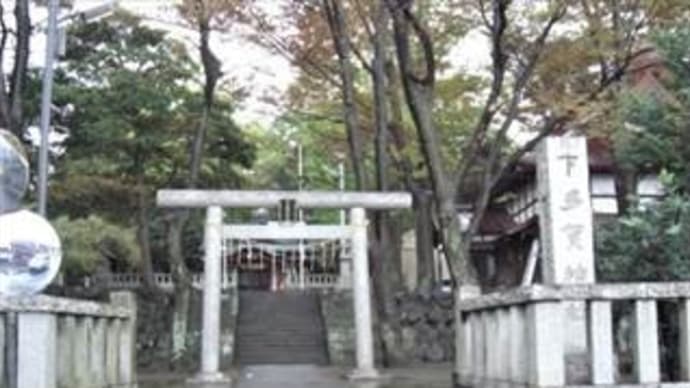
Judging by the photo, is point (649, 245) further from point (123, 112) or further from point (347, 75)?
point (123, 112)

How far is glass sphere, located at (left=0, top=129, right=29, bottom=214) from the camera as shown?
35.2ft

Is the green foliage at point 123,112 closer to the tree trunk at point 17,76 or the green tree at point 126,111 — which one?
the green tree at point 126,111

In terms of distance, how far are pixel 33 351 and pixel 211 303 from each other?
10.3 metres

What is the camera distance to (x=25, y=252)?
33.9 feet

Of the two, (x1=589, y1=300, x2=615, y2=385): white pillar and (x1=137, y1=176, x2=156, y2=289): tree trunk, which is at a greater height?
(x1=137, y1=176, x2=156, y2=289): tree trunk

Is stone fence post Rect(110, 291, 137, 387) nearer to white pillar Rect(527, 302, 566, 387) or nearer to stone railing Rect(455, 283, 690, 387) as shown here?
stone railing Rect(455, 283, 690, 387)

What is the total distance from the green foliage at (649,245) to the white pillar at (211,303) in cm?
831

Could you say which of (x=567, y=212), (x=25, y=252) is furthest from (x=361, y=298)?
(x=25, y=252)

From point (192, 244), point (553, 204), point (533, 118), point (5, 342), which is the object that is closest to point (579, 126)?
point (533, 118)

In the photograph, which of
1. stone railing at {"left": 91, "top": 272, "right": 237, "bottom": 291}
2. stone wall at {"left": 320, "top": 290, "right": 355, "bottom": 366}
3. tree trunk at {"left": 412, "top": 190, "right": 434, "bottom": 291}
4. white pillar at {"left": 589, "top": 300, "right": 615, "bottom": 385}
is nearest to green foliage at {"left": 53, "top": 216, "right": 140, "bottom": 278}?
stone railing at {"left": 91, "top": 272, "right": 237, "bottom": 291}

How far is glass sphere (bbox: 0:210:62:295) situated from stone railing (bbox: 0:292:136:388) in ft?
0.69

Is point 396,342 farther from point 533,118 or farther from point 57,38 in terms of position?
point 57,38

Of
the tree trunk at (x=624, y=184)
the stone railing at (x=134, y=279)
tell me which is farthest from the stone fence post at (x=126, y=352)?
the stone railing at (x=134, y=279)

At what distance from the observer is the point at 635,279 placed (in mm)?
14562
